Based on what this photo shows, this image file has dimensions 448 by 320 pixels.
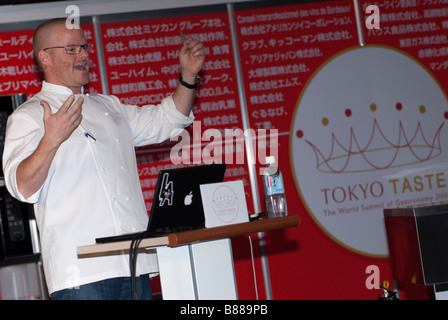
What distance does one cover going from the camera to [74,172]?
2486 mm

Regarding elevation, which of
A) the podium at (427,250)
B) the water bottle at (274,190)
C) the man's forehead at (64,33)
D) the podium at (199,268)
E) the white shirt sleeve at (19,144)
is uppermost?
the man's forehead at (64,33)

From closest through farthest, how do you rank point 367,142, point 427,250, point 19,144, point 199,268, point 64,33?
point 199,268
point 19,144
point 64,33
point 427,250
point 367,142

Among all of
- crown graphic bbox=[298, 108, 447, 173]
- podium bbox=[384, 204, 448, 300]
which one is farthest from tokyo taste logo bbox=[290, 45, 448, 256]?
podium bbox=[384, 204, 448, 300]

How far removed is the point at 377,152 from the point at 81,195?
2.57 metres

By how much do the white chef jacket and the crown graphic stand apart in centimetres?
208

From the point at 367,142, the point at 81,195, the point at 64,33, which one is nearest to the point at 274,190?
the point at 81,195

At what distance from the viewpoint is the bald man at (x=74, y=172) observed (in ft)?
7.55

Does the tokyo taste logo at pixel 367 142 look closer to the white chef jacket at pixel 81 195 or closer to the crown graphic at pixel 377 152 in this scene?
the crown graphic at pixel 377 152

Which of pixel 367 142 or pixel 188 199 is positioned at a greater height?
pixel 367 142

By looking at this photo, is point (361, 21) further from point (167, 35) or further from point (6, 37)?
point (6, 37)

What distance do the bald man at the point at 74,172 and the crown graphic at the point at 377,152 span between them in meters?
1.92

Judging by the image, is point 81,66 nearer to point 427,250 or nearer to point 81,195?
point 81,195

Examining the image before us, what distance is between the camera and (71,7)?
13.6 feet

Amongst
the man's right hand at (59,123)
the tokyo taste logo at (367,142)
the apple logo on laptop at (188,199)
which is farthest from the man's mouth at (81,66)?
the tokyo taste logo at (367,142)
